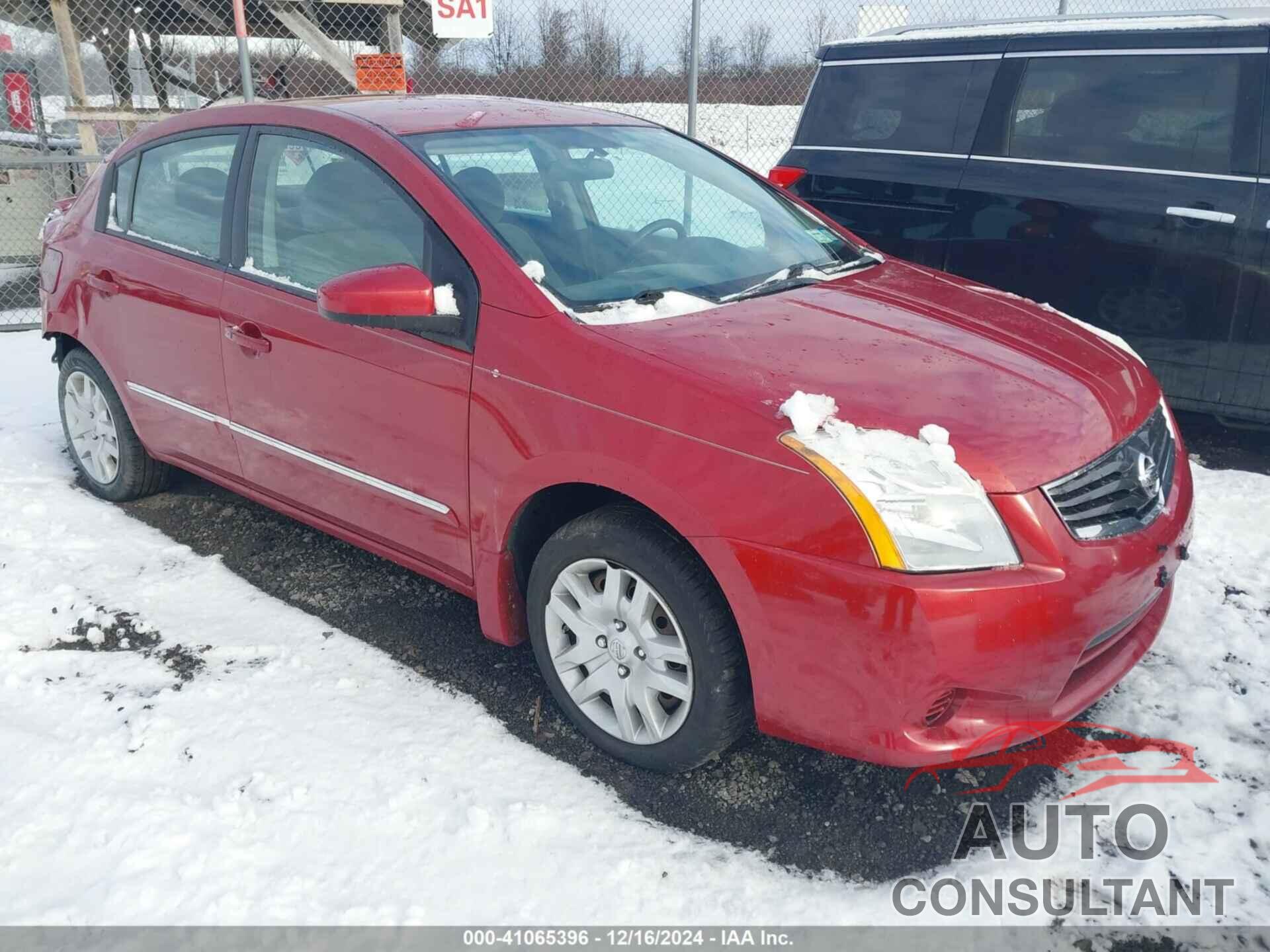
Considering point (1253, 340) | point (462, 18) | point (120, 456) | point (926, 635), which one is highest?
point (462, 18)

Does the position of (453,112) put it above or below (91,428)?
above

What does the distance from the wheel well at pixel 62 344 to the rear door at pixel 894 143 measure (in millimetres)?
3559

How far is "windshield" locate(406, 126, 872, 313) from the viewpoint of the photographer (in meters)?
2.85

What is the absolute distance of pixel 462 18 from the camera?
7.10m

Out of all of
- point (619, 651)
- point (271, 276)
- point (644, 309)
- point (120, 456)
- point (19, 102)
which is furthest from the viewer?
point (19, 102)

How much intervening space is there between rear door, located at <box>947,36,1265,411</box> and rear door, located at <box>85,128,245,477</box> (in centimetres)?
334

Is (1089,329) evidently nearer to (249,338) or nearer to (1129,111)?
(1129,111)

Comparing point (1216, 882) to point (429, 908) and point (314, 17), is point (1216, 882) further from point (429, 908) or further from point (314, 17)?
point (314, 17)

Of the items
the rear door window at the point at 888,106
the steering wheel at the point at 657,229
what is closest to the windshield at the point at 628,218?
the steering wheel at the point at 657,229

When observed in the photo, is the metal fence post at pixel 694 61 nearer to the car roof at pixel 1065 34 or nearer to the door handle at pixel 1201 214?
the car roof at pixel 1065 34

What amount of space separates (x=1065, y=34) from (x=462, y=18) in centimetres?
414

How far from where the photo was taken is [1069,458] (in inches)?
90.3

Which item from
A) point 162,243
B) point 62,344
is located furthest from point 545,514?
→ point 62,344

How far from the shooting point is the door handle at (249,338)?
3275mm
